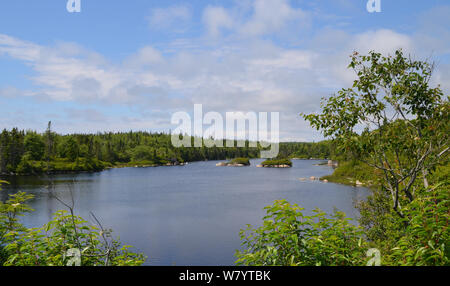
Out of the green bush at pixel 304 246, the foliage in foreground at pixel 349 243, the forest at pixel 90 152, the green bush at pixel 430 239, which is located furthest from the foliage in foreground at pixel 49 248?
the forest at pixel 90 152

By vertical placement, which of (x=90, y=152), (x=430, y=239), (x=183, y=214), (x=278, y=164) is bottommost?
(x=183, y=214)

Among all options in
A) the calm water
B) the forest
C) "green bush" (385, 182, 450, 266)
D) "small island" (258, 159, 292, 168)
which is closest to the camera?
"green bush" (385, 182, 450, 266)

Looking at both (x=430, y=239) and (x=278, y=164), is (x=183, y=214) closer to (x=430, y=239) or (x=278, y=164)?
(x=430, y=239)

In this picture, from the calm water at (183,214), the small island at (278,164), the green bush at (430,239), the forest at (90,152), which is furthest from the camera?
the small island at (278,164)

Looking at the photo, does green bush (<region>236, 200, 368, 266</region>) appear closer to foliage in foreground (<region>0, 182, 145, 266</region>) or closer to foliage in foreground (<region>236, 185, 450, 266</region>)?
foliage in foreground (<region>236, 185, 450, 266</region>)

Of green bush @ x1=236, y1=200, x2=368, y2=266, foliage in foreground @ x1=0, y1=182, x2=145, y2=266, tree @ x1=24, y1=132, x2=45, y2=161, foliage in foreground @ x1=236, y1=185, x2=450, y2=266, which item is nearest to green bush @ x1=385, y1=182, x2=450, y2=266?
foliage in foreground @ x1=236, y1=185, x2=450, y2=266

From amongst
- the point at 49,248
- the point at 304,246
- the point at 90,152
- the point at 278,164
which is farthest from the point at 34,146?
the point at 304,246

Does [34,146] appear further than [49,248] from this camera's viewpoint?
Yes

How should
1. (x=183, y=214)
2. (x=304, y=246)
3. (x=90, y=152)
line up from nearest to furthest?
(x=304, y=246) < (x=183, y=214) < (x=90, y=152)

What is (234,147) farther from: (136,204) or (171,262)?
(171,262)

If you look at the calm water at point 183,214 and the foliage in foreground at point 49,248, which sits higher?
the foliage in foreground at point 49,248

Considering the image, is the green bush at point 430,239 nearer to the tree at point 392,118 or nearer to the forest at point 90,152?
the tree at point 392,118

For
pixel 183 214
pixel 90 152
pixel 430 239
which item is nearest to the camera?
pixel 430 239
